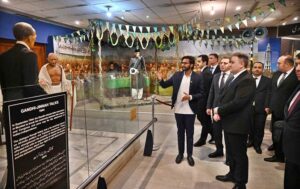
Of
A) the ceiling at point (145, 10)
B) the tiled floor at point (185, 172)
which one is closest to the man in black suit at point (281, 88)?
the tiled floor at point (185, 172)

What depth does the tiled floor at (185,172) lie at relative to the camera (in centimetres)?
243

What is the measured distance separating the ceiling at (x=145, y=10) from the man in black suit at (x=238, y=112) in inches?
142

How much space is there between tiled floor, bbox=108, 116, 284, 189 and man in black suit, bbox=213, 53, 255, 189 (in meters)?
0.44

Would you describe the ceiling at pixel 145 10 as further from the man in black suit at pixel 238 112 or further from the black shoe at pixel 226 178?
the black shoe at pixel 226 178

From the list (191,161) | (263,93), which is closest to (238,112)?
(191,161)

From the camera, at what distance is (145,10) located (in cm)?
589

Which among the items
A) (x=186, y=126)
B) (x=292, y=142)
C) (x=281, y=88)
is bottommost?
(x=186, y=126)

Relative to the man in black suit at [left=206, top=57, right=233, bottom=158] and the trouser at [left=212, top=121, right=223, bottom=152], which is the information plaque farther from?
the trouser at [left=212, top=121, right=223, bottom=152]

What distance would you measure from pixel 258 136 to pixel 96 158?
237 centimetres

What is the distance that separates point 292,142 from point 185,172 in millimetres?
1362

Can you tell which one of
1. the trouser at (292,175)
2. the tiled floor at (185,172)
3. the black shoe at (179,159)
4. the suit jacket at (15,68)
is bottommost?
the tiled floor at (185,172)

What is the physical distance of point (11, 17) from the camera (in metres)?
5.86

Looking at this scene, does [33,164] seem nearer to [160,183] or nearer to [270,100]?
[160,183]

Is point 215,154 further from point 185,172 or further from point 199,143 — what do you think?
point 185,172
